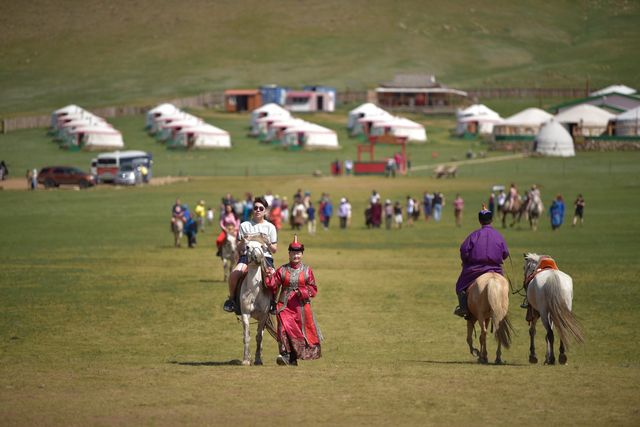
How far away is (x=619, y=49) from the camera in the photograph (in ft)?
616

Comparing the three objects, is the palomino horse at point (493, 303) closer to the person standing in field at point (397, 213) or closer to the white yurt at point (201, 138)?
the person standing in field at point (397, 213)

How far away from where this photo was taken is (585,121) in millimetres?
113125

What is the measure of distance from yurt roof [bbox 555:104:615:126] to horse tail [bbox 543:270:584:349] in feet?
317

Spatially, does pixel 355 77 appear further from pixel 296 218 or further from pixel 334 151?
pixel 296 218

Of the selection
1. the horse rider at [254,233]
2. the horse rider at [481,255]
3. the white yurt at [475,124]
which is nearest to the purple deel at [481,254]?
the horse rider at [481,255]

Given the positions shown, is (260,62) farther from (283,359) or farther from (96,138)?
(283,359)

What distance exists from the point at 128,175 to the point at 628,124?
47.0 meters

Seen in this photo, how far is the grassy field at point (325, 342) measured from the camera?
554 inches

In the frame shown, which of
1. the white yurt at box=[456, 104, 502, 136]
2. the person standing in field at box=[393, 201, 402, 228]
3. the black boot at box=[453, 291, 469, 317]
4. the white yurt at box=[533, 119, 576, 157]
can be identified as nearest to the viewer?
the black boot at box=[453, 291, 469, 317]

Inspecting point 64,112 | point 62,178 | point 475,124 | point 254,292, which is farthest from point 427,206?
point 64,112

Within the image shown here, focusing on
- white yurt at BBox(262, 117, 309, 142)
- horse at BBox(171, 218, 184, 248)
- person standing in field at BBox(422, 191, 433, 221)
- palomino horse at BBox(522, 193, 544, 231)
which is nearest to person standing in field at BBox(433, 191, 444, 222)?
person standing in field at BBox(422, 191, 433, 221)

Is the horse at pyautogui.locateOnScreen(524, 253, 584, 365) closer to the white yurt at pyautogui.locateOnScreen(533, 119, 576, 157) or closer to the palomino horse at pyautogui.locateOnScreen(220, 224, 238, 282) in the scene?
the palomino horse at pyautogui.locateOnScreen(220, 224, 238, 282)

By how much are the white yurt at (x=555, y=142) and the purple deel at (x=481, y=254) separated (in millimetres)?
82346

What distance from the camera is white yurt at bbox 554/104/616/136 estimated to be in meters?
113
